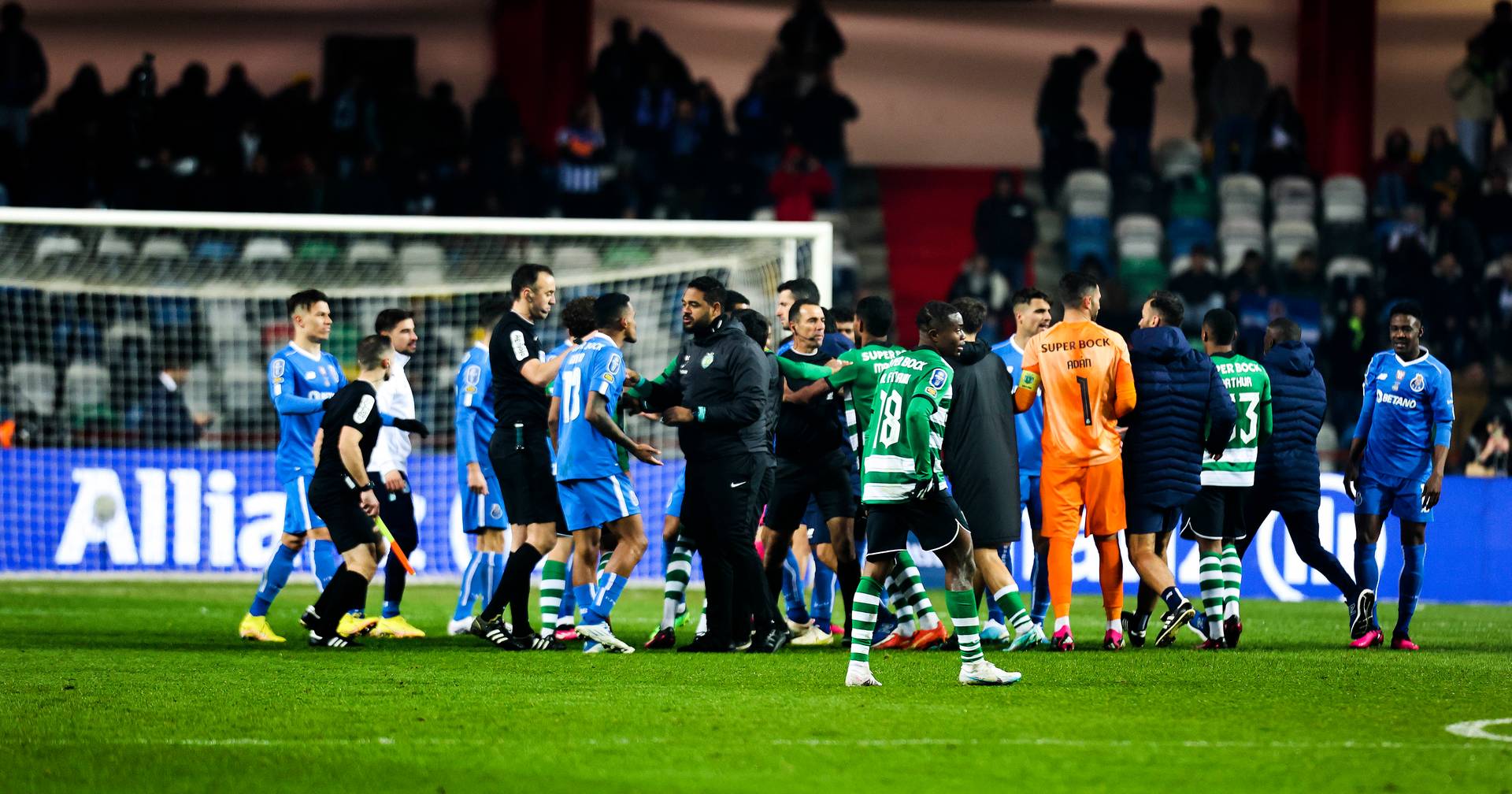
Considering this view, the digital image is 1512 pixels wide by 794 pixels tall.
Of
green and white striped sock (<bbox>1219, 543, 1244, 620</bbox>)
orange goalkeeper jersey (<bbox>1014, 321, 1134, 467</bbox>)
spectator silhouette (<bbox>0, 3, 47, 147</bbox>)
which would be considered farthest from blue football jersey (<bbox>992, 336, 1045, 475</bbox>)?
spectator silhouette (<bbox>0, 3, 47, 147</bbox>)

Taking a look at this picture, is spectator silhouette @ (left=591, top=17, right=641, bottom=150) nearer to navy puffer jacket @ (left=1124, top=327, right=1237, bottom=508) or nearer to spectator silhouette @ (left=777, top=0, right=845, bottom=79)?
spectator silhouette @ (left=777, top=0, right=845, bottom=79)

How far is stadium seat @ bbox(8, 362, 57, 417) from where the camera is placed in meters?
18.3

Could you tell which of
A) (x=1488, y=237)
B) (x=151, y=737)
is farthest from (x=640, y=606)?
(x=1488, y=237)

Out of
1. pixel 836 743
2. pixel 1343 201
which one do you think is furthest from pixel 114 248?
pixel 836 743

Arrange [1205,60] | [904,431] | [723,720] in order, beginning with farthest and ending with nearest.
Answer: [1205,60] < [904,431] < [723,720]

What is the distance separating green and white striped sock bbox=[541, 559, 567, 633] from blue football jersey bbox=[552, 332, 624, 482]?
0.53 metres

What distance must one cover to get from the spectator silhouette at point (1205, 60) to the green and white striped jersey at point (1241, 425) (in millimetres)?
14059

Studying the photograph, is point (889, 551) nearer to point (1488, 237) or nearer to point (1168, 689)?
point (1168, 689)

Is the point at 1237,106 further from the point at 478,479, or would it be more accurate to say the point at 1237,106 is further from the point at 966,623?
the point at 966,623

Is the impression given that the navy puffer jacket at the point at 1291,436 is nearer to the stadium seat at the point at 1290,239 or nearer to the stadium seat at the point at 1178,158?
the stadium seat at the point at 1290,239

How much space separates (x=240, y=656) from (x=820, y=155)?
1453 centimetres

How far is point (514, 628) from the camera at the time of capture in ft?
34.4

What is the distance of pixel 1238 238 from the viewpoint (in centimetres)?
2311

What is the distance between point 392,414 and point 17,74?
12614 mm
